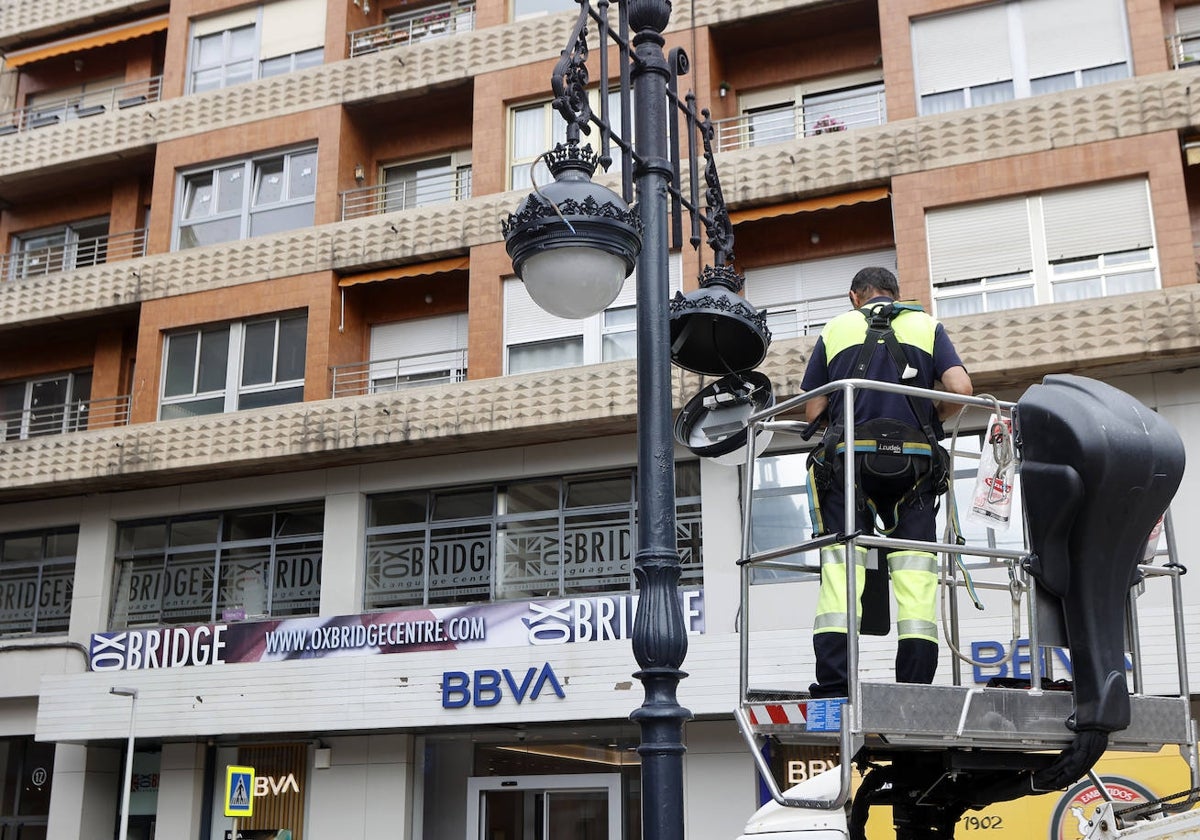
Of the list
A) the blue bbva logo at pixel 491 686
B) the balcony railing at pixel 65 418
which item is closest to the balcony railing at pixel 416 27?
the balcony railing at pixel 65 418

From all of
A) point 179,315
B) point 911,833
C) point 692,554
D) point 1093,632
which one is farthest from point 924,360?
point 179,315

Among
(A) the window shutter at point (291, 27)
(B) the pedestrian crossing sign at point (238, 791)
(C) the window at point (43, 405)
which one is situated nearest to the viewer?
(B) the pedestrian crossing sign at point (238, 791)

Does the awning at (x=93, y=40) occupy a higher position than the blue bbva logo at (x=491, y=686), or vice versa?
the awning at (x=93, y=40)

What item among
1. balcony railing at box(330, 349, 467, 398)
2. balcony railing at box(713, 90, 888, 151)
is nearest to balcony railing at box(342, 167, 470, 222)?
balcony railing at box(330, 349, 467, 398)

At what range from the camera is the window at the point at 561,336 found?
19.0 m

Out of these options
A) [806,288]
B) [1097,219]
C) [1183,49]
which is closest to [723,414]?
[1097,219]

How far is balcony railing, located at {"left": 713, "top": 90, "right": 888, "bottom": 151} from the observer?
19406 mm

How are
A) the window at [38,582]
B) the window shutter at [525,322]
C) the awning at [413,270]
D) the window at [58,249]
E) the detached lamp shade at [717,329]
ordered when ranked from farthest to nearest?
the window at [58,249] → the window at [38,582] → the awning at [413,270] → the window shutter at [525,322] → the detached lamp shade at [717,329]

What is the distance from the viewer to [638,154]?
6.97m

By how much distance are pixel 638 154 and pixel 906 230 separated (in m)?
11.1

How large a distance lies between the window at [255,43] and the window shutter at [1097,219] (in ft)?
40.8

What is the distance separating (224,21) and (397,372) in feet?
25.4

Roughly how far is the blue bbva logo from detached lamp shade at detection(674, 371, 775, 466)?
997cm

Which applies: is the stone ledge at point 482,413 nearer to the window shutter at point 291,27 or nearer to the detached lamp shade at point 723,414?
the window shutter at point 291,27
